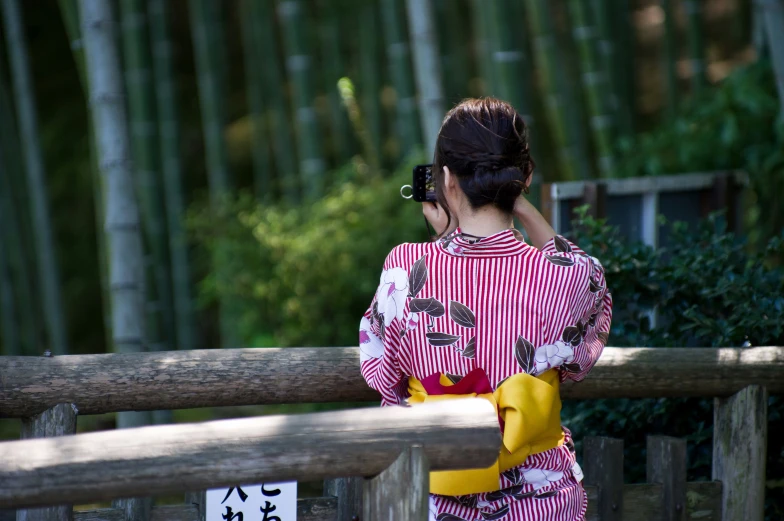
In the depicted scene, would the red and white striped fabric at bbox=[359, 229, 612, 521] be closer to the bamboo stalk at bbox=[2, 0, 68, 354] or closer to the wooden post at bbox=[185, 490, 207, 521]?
the wooden post at bbox=[185, 490, 207, 521]

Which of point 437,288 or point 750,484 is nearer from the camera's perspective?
point 437,288

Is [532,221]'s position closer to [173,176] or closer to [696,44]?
[696,44]

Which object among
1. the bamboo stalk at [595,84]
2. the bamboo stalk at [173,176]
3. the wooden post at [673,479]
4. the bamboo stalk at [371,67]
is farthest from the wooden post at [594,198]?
the bamboo stalk at [371,67]

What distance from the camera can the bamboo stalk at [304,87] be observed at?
4.75 m

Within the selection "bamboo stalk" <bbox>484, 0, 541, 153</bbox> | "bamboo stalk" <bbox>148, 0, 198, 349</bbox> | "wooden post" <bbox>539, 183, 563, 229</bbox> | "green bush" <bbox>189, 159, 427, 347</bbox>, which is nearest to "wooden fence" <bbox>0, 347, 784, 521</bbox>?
"wooden post" <bbox>539, 183, 563, 229</bbox>

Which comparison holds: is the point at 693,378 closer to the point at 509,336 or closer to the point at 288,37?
the point at 509,336

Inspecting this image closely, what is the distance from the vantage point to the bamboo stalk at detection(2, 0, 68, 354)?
5.62 meters

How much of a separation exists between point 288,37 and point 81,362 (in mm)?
3397

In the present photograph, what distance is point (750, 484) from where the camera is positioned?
2.09m

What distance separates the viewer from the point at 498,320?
56.1 inches

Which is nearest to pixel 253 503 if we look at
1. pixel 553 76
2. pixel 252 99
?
pixel 553 76

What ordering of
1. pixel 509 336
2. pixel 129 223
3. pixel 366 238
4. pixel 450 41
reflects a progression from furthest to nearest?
pixel 450 41 < pixel 366 238 < pixel 129 223 < pixel 509 336

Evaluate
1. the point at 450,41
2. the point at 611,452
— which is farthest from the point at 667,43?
the point at 611,452

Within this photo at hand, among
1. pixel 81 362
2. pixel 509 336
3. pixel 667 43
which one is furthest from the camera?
pixel 667 43
